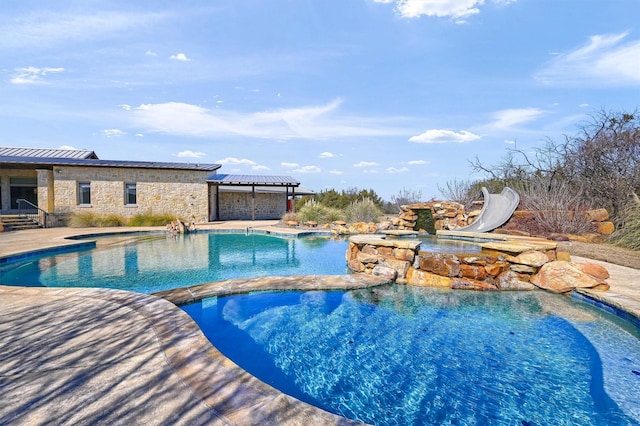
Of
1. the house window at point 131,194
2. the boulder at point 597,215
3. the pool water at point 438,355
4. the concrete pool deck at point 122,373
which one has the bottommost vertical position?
the pool water at point 438,355

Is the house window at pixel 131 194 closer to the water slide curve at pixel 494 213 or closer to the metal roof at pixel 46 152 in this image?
the metal roof at pixel 46 152

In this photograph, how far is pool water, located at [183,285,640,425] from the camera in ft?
7.57

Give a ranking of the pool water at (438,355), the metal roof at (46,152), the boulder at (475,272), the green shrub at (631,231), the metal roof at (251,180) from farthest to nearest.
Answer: the metal roof at (46,152)
the metal roof at (251,180)
the green shrub at (631,231)
the boulder at (475,272)
the pool water at (438,355)

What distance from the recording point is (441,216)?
10906mm

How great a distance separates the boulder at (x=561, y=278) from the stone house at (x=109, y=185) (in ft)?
51.0

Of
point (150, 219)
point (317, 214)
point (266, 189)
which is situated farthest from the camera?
point (266, 189)

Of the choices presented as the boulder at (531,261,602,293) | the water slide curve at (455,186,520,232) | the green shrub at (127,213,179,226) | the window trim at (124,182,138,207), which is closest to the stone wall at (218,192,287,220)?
the green shrub at (127,213,179,226)

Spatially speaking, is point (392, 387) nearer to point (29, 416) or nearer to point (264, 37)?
point (29, 416)

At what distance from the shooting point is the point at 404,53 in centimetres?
1216

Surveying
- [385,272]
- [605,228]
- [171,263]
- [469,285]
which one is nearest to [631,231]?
[605,228]

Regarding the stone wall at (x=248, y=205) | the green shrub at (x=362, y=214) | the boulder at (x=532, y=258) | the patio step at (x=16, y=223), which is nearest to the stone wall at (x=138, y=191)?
the patio step at (x=16, y=223)

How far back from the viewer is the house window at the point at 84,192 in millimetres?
16956

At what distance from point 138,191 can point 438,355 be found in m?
18.6

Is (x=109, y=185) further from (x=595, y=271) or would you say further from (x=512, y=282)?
(x=595, y=271)
